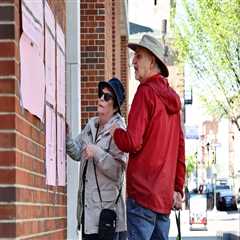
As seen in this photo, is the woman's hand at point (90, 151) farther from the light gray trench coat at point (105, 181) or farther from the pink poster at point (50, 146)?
the pink poster at point (50, 146)

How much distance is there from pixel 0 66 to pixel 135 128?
4.38 ft

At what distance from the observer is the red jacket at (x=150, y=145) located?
16.2ft

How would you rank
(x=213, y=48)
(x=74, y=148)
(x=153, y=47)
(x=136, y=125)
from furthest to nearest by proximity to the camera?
(x=213, y=48) < (x=74, y=148) < (x=153, y=47) < (x=136, y=125)

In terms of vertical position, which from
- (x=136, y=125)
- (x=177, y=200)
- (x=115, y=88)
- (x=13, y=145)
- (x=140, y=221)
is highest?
(x=115, y=88)

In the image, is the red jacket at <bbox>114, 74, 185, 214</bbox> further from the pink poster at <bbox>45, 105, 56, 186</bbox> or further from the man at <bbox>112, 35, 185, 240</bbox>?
the pink poster at <bbox>45, 105, 56, 186</bbox>

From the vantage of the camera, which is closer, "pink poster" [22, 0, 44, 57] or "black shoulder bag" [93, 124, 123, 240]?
"pink poster" [22, 0, 44, 57]

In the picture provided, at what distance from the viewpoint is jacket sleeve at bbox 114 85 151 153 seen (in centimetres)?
488

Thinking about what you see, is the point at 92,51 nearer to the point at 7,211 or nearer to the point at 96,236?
the point at 96,236

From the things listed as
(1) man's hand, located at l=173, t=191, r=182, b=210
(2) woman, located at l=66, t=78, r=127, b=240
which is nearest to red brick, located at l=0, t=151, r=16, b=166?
(1) man's hand, located at l=173, t=191, r=182, b=210

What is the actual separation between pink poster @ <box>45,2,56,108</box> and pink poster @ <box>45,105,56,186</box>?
89 millimetres

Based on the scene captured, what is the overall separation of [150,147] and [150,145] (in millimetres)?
13

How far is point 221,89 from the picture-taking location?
3014 centimetres

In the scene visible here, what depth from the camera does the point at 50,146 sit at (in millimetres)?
5156

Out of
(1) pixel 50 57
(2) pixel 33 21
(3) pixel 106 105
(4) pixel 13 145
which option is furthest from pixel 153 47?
(4) pixel 13 145
